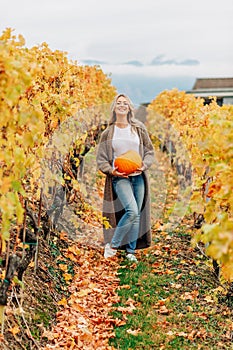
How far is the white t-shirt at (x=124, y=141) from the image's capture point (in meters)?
6.16

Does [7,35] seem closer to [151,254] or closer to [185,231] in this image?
[151,254]

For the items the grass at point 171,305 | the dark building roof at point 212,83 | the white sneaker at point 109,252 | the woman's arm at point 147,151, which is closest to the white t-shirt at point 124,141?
the woman's arm at point 147,151

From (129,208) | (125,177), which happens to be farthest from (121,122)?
(129,208)

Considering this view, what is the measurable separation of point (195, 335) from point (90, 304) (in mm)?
1026

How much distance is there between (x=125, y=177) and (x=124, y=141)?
40cm

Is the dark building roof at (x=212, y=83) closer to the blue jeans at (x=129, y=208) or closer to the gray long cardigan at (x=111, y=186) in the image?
the gray long cardigan at (x=111, y=186)

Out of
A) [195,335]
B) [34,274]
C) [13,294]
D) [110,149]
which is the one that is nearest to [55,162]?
[110,149]

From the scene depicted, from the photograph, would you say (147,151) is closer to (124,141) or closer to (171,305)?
(124,141)

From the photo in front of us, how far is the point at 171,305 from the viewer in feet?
16.1

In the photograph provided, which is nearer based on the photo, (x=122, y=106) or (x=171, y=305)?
(x=171, y=305)

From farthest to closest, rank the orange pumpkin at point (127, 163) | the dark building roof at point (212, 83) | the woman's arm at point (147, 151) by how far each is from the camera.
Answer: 1. the dark building roof at point (212, 83)
2. the woman's arm at point (147, 151)
3. the orange pumpkin at point (127, 163)

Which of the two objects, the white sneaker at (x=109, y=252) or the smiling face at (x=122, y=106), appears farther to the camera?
the white sneaker at (x=109, y=252)

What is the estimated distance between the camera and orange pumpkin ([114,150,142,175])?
19.9ft

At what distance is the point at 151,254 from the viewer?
654 cm
